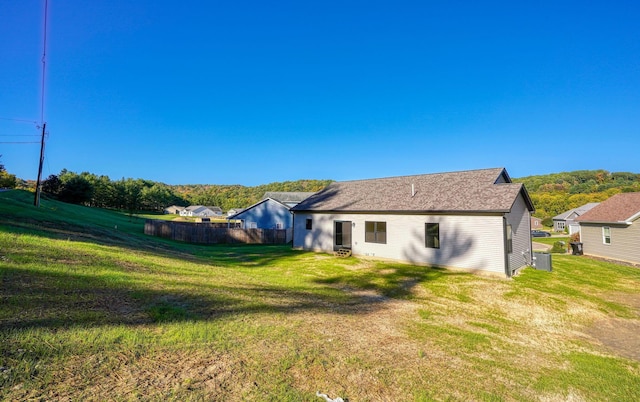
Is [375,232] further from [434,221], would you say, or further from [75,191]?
[75,191]

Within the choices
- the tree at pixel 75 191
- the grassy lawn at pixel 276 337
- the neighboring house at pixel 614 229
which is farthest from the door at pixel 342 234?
the tree at pixel 75 191

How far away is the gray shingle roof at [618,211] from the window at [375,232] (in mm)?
16458

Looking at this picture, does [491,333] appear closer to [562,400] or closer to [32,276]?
[562,400]

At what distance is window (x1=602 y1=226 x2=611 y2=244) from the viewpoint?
21359mm

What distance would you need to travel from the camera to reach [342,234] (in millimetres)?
20016

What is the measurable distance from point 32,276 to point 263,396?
641 cm

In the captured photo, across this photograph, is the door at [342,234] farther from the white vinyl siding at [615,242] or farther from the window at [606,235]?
the window at [606,235]

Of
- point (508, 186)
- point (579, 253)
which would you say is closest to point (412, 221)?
point (508, 186)

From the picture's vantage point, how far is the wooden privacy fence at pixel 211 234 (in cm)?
2727

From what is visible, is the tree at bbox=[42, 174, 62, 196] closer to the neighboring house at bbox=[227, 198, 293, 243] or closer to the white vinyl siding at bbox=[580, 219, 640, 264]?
the neighboring house at bbox=[227, 198, 293, 243]

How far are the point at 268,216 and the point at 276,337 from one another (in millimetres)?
30476

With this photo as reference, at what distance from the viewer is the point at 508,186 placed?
1493cm

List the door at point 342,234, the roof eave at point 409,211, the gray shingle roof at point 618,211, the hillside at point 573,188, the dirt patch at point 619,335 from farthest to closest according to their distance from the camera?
the hillside at point 573,188
the gray shingle roof at point 618,211
the door at point 342,234
the roof eave at point 409,211
the dirt patch at point 619,335

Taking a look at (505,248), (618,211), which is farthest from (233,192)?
(505,248)
